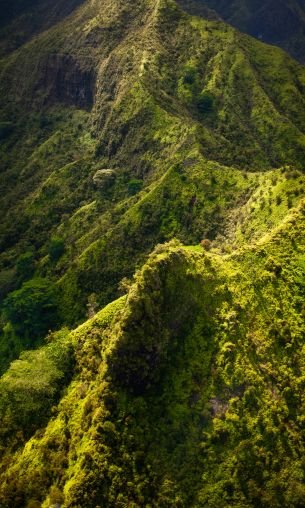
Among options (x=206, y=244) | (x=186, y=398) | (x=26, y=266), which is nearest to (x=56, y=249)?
(x=26, y=266)

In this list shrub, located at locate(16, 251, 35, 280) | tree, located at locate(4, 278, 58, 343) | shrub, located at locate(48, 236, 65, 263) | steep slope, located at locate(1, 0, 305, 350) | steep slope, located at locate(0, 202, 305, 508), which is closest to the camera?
steep slope, located at locate(0, 202, 305, 508)

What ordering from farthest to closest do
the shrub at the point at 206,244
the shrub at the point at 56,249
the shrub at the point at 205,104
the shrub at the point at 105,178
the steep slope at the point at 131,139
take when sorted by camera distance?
the shrub at the point at 205,104, the shrub at the point at 105,178, the shrub at the point at 56,249, the steep slope at the point at 131,139, the shrub at the point at 206,244

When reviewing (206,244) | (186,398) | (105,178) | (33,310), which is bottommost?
(33,310)

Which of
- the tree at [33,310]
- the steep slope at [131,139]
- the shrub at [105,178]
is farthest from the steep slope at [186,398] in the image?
the shrub at [105,178]

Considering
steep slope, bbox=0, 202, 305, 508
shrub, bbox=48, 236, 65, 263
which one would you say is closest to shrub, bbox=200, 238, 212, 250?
steep slope, bbox=0, 202, 305, 508

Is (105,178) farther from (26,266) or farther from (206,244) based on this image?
(206,244)

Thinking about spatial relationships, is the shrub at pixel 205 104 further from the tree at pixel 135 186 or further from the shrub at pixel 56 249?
the shrub at pixel 56 249

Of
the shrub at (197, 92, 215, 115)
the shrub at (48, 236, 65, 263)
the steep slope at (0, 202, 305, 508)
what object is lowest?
the shrub at (48, 236, 65, 263)

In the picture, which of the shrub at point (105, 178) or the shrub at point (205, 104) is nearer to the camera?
the shrub at point (105, 178)

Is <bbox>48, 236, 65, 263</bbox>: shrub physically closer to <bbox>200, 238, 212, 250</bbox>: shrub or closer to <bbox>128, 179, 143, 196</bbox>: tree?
<bbox>128, 179, 143, 196</bbox>: tree

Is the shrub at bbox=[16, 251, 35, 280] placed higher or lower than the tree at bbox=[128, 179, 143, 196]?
lower
